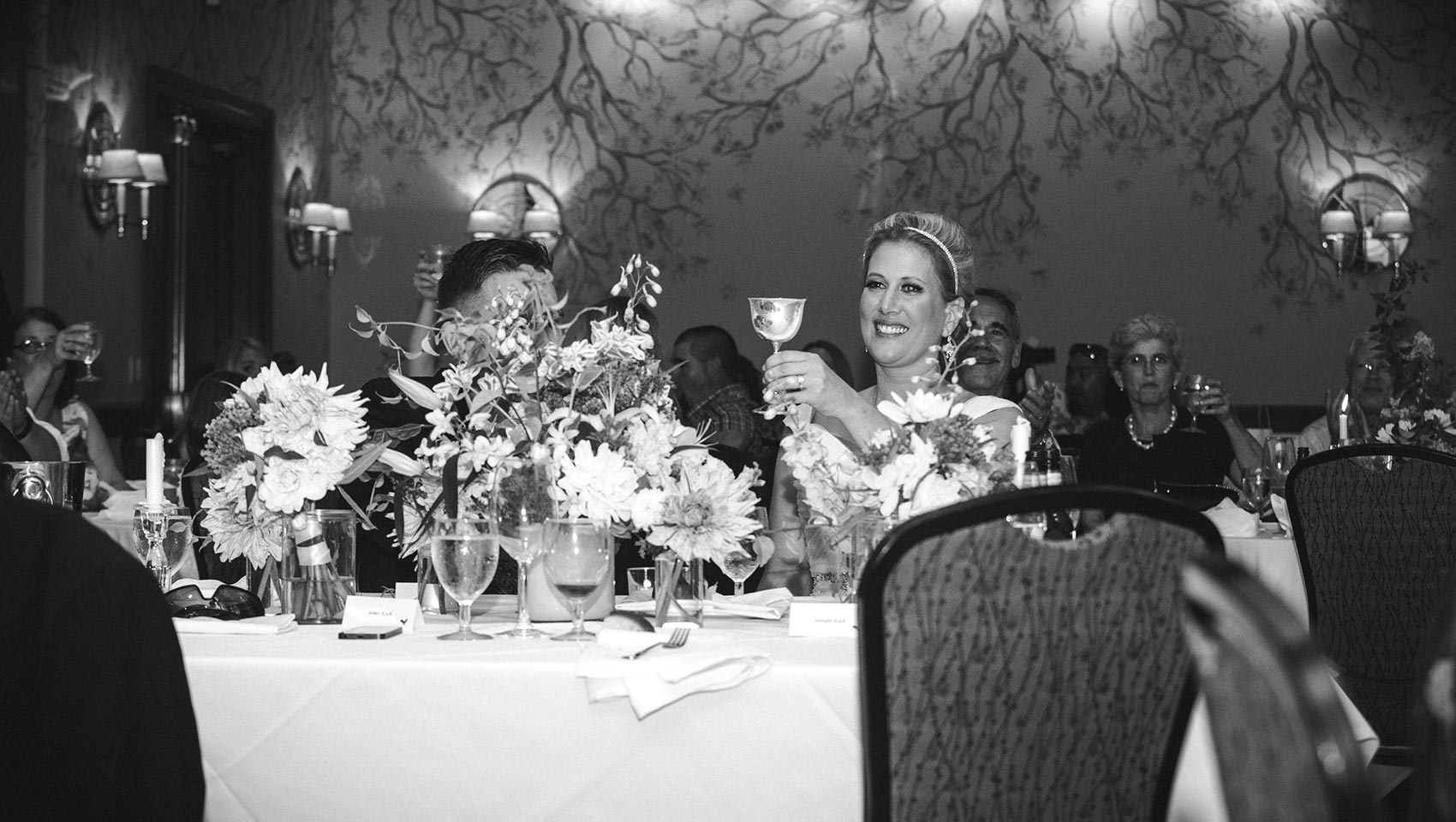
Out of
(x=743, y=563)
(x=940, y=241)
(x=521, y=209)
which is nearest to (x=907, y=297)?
(x=940, y=241)

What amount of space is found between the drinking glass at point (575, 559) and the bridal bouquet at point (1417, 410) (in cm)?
297

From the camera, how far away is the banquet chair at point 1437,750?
88 centimetres

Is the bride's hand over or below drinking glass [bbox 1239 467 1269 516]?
over

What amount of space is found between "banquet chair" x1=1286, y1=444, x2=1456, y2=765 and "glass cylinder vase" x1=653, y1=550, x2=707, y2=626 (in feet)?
4.88

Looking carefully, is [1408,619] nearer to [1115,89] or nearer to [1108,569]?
[1108,569]

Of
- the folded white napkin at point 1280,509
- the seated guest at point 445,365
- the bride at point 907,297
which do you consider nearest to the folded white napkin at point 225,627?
the seated guest at point 445,365

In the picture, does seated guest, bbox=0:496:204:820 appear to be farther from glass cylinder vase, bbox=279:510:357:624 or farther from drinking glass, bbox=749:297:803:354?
drinking glass, bbox=749:297:803:354

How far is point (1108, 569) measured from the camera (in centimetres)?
146

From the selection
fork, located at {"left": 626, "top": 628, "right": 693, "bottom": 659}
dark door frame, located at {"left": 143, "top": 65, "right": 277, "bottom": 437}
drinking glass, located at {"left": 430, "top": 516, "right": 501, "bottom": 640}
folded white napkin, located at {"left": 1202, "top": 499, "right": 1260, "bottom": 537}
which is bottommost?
fork, located at {"left": 626, "top": 628, "right": 693, "bottom": 659}

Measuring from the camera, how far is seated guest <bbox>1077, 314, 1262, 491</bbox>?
16.4 ft

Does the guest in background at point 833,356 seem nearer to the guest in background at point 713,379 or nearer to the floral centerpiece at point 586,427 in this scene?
the guest in background at point 713,379

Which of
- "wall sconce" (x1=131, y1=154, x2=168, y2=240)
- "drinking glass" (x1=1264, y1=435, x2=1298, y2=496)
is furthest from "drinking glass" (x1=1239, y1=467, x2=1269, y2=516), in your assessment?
"wall sconce" (x1=131, y1=154, x2=168, y2=240)

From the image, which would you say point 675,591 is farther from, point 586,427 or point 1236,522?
point 1236,522

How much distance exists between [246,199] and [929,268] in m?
6.07
